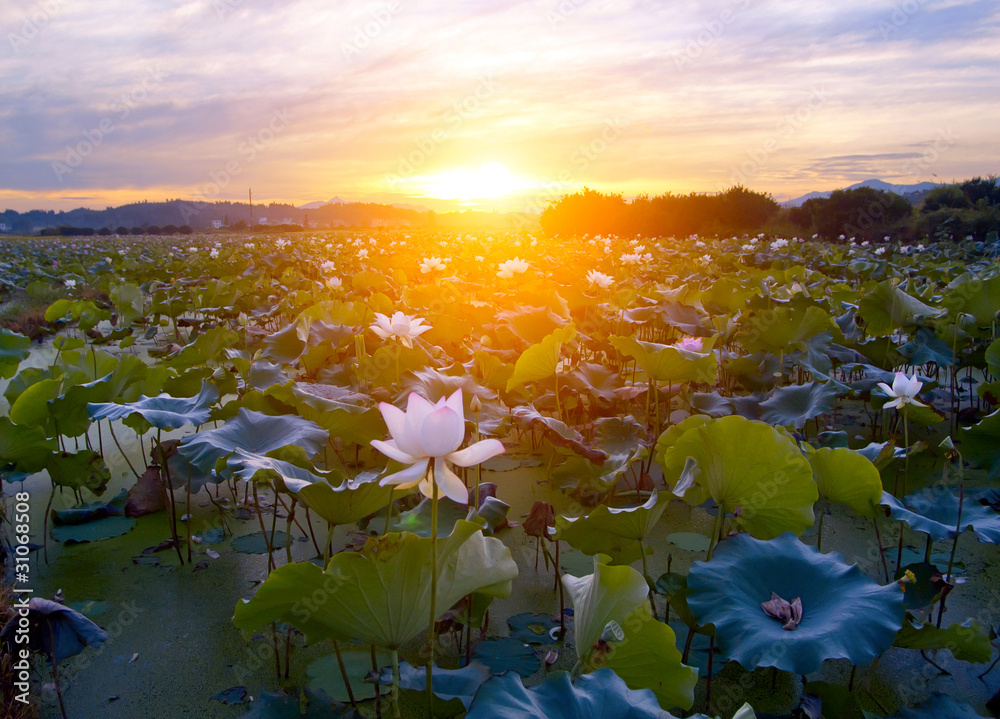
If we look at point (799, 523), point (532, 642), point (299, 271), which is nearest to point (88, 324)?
point (299, 271)

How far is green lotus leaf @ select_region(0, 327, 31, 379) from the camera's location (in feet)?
9.91

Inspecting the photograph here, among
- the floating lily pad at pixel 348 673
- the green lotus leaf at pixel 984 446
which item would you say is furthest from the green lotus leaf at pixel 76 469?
the green lotus leaf at pixel 984 446

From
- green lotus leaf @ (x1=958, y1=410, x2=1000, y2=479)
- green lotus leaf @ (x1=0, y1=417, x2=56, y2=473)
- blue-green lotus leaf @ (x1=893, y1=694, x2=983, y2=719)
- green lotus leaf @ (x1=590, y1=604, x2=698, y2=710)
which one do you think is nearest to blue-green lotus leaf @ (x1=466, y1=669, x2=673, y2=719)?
green lotus leaf @ (x1=590, y1=604, x2=698, y2=710)

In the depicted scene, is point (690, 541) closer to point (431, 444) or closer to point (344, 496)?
point (344, 496)

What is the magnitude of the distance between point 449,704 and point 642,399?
6.89 feet

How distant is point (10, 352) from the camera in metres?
3.10

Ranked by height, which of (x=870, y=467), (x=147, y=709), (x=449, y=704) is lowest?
(x=147, y=709)

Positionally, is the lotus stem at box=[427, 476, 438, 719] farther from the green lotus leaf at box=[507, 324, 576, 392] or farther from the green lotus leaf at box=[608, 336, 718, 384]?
the green lotus leaf at box=[608, 336, 718, 384]

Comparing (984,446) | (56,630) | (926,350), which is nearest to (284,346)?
(56,630)

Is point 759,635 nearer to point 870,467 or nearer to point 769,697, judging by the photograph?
point 769,697

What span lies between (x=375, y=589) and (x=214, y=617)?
880 millimetres

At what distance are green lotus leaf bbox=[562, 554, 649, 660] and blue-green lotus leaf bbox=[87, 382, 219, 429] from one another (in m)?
1.12

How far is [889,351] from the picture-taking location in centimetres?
318

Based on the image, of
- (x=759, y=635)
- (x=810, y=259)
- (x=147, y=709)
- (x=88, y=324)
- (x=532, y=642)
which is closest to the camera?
(x=759, y=635)
